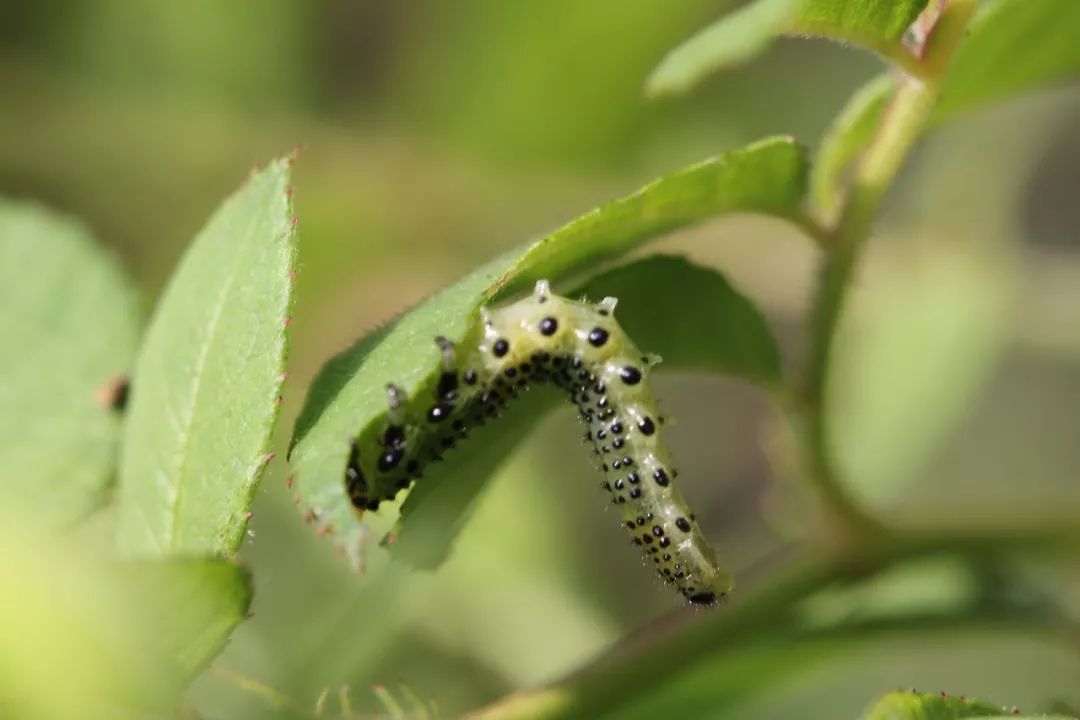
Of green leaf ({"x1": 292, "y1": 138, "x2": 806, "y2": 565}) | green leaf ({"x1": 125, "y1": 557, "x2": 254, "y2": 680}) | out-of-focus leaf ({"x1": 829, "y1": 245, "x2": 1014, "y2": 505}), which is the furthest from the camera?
out-of-focus leaf ({"x1": 829, "y1": 245, "x2": 1014, "y2": 505})

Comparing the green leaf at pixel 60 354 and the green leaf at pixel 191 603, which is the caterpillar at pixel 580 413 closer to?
the green leaf at pixel 191 603

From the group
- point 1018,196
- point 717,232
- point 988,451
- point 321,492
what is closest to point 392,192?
point 717,232

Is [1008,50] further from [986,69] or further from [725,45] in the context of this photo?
[725,45]

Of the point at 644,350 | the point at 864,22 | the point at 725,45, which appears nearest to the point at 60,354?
the point at 644,350

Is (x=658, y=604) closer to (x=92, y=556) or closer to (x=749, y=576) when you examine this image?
(x=749, y=576)

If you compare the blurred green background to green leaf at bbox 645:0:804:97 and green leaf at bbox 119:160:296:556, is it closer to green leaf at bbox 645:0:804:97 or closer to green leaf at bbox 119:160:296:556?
green leaf at bbox 119:160:296:556

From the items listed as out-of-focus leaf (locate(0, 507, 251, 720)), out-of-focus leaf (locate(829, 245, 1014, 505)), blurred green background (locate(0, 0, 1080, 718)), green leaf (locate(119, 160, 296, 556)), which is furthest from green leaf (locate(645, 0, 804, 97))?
out-of-focus leaf (locate(829, 245, 1014, 505))

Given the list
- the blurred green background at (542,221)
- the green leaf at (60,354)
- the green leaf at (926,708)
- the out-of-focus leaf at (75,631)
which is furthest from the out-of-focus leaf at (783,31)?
the blurred green background at (542,221)
